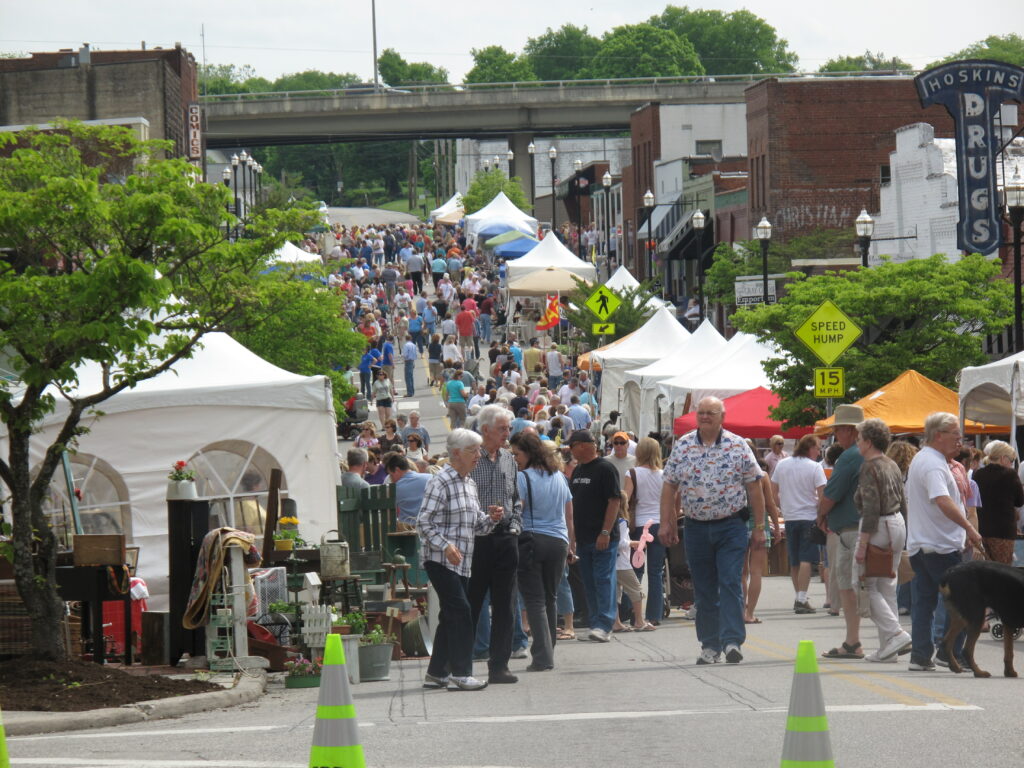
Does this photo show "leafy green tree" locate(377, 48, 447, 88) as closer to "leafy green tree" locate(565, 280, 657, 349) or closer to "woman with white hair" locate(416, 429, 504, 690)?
"leafy green tree" locate(565, 280, 657, 349)

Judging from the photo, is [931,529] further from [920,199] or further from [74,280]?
[920,199]

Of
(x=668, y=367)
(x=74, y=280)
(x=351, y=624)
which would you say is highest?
(x=668, y=367)

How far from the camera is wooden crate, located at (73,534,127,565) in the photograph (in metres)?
12.4

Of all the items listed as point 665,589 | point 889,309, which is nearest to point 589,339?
point 889,309

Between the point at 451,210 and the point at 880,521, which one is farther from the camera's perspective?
the point at 451,210

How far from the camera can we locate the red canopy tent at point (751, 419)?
26500 millimetres

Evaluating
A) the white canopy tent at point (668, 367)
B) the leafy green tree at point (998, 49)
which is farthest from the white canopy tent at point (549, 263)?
the leafy green tree at point (998, 49)

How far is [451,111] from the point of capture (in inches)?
3551

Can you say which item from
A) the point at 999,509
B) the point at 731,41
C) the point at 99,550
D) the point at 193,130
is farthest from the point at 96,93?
the point at 731,41

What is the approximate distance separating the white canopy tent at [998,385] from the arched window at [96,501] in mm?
9504

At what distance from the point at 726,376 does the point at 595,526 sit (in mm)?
14625

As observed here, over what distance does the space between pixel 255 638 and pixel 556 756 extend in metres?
5.30

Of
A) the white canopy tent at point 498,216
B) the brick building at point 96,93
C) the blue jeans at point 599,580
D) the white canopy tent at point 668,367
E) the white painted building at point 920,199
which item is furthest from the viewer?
the white canopy tent at point 498,216

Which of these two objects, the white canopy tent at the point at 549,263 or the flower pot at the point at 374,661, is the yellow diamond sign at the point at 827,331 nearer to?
the flower pot at the point at 374,661
